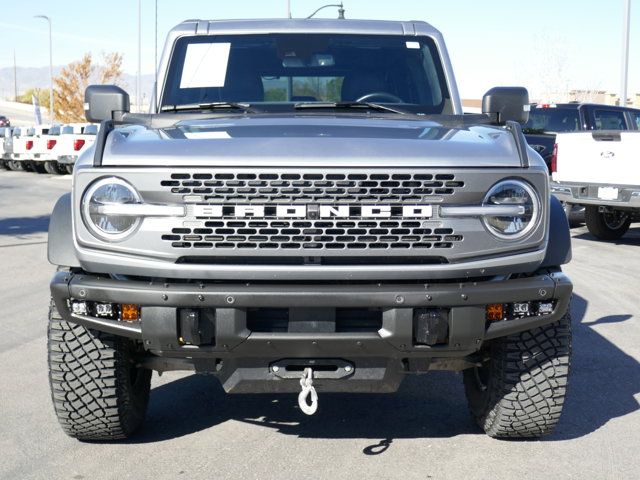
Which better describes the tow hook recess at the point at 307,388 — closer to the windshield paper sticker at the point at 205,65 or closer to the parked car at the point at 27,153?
the windshield paper sticker at the point at 205,65

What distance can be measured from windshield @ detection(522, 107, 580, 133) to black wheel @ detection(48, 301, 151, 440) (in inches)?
494

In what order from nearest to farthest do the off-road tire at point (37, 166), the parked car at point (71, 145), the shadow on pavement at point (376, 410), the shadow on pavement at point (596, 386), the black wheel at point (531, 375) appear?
the black wheel at point (531, 375) → the shadow on pavement at point (376, 410) → the shadow on pavement at point (596, 386) → the parked car at point (71, 145) → the off-road tire at point (37, 166)

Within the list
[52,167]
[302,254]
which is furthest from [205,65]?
[52,167]

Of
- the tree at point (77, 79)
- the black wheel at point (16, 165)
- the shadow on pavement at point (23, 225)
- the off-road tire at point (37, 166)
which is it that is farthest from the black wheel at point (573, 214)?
the tree at point (77, 79)

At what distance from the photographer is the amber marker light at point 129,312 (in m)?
3.99

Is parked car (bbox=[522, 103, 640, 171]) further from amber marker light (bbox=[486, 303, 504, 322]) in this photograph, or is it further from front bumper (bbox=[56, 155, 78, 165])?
front bumper (bbox=[56, 155, 78, 165])

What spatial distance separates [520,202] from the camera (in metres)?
4.00

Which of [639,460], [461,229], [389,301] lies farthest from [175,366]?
[639,460]

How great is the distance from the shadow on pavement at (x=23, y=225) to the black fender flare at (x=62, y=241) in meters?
10.3

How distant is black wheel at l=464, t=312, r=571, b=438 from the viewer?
4.43 meters

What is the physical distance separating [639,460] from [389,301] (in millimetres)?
1493

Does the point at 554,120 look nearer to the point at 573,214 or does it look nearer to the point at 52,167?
the point at 573,214

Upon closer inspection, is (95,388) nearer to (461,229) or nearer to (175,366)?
(175,366)

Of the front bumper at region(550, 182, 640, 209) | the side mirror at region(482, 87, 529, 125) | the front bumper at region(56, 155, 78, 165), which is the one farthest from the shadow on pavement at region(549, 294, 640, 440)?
the front bumper at region(56, 155, 78, 165)
